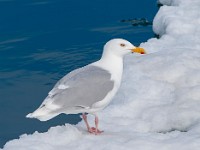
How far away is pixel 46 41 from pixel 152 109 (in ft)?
12.6

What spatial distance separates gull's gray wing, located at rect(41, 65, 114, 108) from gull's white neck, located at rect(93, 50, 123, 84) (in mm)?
60

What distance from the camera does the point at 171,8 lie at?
10500 millimetres

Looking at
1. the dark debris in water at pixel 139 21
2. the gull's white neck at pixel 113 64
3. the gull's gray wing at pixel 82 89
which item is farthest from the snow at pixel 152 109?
the dark debris in water at pixel 139 21

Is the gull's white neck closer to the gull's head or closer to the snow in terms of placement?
the gull's head

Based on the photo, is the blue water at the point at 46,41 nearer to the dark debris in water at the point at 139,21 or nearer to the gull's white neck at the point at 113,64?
the dark debris in water at the point at 139,21

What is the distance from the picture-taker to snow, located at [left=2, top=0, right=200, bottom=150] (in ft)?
18.4

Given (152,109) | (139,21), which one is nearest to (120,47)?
(152,109)

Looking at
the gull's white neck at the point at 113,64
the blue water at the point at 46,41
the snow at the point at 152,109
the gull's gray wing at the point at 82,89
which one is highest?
the gull's white neck at the point at 113,64

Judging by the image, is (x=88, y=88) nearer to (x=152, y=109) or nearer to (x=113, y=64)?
(x=113, y=64)

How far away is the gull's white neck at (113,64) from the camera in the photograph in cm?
577

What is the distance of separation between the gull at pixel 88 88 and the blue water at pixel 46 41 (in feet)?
4.69

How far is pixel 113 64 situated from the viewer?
579 centimetres

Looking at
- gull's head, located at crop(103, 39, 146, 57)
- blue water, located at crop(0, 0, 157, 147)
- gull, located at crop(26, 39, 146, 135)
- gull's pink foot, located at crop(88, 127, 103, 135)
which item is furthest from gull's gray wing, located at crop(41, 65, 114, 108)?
blue water, located at crop(0, 0, 157, 147)

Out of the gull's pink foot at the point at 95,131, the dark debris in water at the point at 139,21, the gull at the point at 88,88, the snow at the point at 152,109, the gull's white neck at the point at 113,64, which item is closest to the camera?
the gull at the point at 88,88
